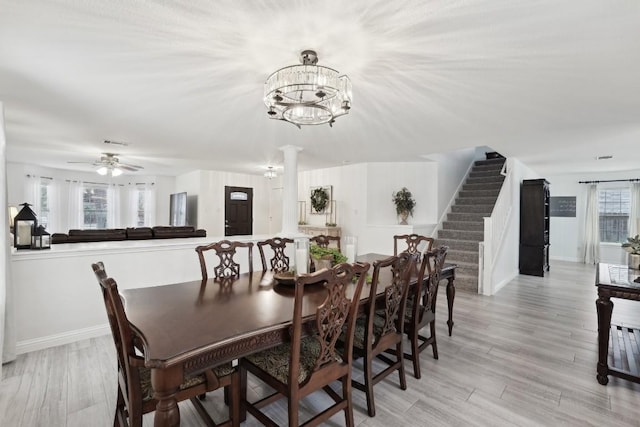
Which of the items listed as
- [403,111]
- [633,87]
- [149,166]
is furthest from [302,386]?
[149,166]

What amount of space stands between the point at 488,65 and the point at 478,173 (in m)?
6.32

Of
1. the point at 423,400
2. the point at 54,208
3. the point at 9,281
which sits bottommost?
the point at 423,400

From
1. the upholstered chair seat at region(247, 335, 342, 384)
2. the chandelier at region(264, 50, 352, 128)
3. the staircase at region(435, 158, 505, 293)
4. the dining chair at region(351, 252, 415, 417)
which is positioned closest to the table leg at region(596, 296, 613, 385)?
the dining chair at region(351, 252, 415, 417)

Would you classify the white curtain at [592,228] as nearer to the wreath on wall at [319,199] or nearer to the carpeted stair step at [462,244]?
the carpeted stair step at [462,244]

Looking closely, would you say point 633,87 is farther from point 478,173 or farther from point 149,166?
point 149,166

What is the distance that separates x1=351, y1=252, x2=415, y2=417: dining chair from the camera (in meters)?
1.98

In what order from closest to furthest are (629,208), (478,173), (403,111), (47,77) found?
1. (47,77)
2. (403,111)
3. (629,208)
4. (478,173)

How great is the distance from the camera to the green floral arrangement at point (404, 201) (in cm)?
644

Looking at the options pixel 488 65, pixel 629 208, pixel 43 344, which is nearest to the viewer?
pixel 488 65

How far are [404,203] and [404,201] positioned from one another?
44 millimetres

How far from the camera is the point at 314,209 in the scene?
7.84 m

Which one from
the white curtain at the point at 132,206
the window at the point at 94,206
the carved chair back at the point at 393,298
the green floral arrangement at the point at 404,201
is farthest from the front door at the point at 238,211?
the carved chair back at the point at 393,298

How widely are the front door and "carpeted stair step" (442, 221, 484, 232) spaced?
214 inches

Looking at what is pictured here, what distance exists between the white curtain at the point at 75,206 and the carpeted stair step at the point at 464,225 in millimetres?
9529
